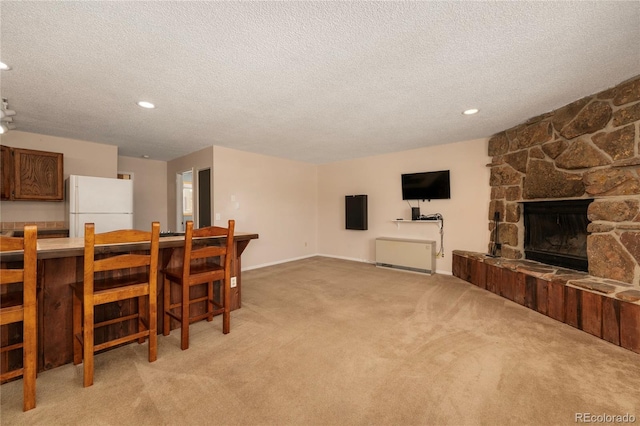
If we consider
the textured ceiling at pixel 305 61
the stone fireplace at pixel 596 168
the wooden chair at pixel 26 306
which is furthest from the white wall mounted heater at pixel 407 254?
the wooden chair at pixel 26 306

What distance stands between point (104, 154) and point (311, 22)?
4702 millimetres

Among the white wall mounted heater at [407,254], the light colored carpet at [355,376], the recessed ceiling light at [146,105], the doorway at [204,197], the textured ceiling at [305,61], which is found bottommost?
the light colored carpet at [355,376]

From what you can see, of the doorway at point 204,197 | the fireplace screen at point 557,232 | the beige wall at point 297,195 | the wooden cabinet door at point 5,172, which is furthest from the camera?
the doorway at point 204,197

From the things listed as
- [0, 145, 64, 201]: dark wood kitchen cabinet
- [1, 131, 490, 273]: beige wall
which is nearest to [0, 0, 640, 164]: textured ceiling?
[0, 145, 64, 201]: dark wood kitchen cabinet

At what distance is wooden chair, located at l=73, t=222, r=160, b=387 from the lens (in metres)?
1.70

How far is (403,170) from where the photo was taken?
533 cm

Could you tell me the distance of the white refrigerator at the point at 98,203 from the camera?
377 centimetres

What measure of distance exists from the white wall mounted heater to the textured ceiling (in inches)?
86.9

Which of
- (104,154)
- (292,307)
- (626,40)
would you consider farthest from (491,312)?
(104,154)

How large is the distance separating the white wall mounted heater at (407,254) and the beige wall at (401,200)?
30cm

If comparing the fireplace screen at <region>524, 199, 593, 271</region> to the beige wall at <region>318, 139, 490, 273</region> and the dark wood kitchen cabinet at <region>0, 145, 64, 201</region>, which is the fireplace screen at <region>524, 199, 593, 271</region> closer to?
the beige wall at <region>318, 139, 490, 273</region>

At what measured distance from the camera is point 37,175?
3779mm

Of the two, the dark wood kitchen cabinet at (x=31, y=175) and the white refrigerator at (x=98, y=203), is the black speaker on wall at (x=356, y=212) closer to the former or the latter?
the white refrigerator at (x=98, y=203)

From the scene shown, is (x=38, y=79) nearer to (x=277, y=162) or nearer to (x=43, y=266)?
(x=43, y=266)
